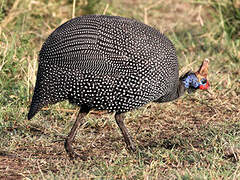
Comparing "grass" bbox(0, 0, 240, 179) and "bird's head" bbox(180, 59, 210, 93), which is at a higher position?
"bird's head" bbox(180, 59, 210, 93)

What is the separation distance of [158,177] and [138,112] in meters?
1.52

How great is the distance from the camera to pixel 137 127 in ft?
15.4

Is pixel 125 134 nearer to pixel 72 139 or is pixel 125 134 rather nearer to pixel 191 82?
pixel 72 139

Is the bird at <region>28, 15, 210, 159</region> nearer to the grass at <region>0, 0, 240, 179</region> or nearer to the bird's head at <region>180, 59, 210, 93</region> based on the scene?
the grass at <region>0, 0, 240, 179</region>

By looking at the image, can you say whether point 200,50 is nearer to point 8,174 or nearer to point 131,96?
point 131,96

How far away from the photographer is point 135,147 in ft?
13.7

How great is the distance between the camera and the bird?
12.0ft

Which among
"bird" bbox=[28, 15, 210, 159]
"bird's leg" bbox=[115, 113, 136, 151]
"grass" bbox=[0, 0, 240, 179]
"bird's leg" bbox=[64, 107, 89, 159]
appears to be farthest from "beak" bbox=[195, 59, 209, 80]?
"bird's leg" bbox=[64, 107, 89, 159]

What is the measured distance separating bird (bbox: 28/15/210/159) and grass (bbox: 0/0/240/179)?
0.37 meters

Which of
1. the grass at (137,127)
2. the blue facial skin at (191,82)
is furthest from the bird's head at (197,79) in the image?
the grass at (137,127)

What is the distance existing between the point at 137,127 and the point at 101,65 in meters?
1.21

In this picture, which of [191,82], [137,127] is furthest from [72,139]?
[191,82]

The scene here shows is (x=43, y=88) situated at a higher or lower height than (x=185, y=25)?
higher

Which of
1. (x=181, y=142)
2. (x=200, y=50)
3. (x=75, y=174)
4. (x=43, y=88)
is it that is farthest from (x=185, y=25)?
(x=75, y=174)
